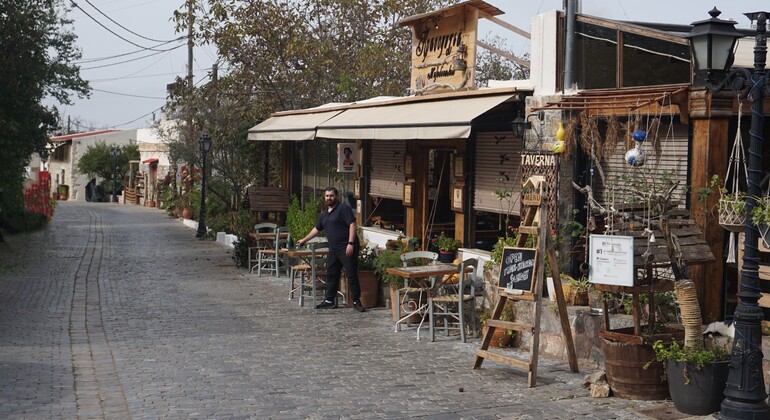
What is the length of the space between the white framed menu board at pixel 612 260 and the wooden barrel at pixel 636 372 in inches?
22.4

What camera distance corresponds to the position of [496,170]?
1191 centimetres

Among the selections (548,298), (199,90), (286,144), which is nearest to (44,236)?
(199,90)

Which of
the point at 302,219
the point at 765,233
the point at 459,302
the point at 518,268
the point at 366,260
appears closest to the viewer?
the point at 765,233

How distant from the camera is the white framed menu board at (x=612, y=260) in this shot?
750 centimetres

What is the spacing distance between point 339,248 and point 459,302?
9.10 feet

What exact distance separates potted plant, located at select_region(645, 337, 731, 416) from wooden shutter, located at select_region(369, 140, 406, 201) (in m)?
7.74

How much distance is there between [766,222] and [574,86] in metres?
3.26

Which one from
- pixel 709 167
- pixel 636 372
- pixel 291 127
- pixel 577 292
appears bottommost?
pixel 636 372

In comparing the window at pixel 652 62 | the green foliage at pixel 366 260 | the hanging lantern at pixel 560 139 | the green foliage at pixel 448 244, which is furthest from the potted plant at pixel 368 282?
the window at pixel 652 62

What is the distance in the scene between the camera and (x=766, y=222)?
7578mm

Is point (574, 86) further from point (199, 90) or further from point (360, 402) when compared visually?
point (199, 90)

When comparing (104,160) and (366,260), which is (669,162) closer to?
(366,260)

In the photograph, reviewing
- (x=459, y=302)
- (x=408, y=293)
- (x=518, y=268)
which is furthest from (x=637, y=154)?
(x=408, y=293)

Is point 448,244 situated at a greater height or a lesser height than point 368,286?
greater
